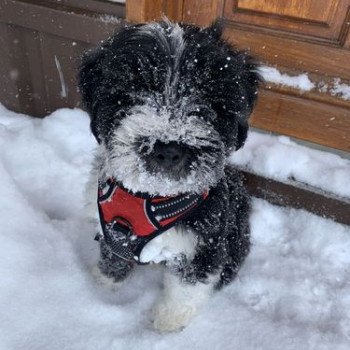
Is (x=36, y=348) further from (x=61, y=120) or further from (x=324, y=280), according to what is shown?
(x=61, y=120)

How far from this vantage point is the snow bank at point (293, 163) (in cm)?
277

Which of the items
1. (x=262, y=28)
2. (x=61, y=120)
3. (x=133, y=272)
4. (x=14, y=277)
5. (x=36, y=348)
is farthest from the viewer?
(x=61, y=120)

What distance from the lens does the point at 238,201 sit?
89.9 inches

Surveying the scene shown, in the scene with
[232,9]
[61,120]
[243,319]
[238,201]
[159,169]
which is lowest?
[243,319]

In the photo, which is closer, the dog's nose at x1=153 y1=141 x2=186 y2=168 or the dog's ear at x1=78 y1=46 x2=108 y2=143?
the dog's nose at x1=153 y1=141 x2=186 y2=168

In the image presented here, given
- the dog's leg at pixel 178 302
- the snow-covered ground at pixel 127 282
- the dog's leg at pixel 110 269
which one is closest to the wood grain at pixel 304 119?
the snow-covered ground at pixel 127 282

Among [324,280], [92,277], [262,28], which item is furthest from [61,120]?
[324,280]

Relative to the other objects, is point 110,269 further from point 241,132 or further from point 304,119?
point 304,119

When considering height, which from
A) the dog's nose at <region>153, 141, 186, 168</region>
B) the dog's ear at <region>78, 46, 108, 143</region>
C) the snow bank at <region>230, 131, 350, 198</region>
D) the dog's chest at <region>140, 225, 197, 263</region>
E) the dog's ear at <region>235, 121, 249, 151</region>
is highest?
the dog's ear at <region>78, 46, 108, 143</region>

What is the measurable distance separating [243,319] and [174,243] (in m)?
0.74

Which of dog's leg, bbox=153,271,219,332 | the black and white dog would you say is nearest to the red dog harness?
the black and white dog

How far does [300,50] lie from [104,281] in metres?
1.82

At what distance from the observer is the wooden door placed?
2.54 m

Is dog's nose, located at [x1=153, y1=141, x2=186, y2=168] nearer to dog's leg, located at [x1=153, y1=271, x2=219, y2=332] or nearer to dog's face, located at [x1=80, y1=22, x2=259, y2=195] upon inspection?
dog's face, located at [x1=80, y1=22, x2=259, y2=195]
